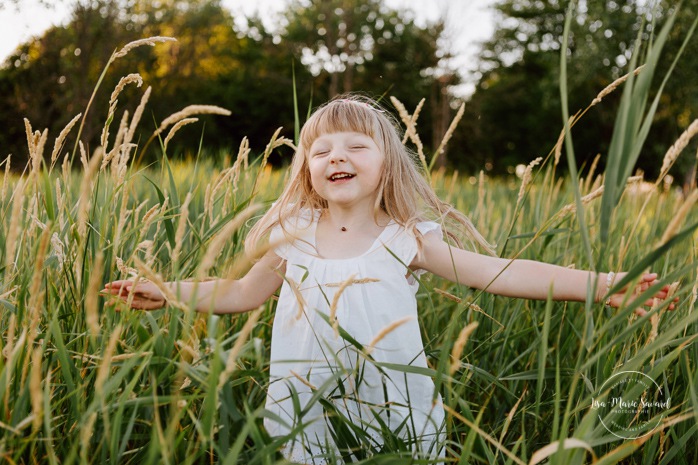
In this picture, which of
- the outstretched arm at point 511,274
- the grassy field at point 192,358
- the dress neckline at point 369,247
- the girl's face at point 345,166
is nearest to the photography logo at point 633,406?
the grassy field at point 192,358

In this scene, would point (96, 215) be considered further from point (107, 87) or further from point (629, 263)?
point (107, 87)

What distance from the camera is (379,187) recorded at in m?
1.71

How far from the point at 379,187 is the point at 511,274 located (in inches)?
16.6

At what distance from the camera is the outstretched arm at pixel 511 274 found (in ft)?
4.75

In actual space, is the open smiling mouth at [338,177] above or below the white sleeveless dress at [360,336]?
above

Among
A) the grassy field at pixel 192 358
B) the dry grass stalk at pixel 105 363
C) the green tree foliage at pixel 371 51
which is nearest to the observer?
the dry grass stalk at pixel 105 363

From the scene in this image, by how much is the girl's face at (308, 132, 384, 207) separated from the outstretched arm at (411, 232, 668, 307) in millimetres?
218

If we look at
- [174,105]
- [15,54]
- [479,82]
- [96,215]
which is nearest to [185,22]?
[174,105]

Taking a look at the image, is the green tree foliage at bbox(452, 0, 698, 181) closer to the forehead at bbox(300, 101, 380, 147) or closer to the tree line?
the tree line

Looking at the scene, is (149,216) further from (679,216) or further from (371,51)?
(371,51)

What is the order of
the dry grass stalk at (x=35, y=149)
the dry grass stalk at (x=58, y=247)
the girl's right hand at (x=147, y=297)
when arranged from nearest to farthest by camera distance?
the dry grass stalk at (x=35, y=149) → the dry grass stalk at (x=58, y=247) → the girl's right hand at (x=147, y=297)

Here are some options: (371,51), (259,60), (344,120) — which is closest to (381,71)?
(371,51)

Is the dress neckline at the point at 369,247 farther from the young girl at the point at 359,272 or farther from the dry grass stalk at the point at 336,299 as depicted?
the dry grass stalk at the point at 336,299

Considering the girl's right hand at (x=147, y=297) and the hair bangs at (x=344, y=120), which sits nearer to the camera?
the girl's right hand at (x=147, y=297)
